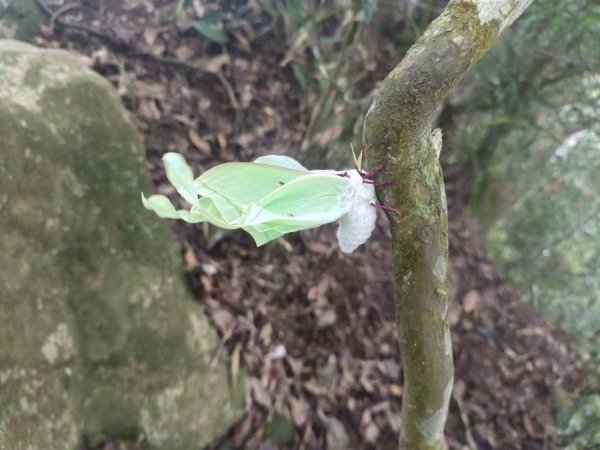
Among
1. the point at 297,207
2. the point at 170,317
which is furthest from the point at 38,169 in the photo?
the point at 297,207

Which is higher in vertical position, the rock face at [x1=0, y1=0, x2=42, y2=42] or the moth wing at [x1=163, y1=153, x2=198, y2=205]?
the moth wing at [x1=163, y1=153, x2=198, y2=205]

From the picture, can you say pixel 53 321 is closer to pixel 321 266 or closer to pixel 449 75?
pixel 321 266

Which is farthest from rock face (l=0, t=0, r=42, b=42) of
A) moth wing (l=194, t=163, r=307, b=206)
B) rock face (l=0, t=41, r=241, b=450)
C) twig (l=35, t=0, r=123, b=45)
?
moth wing (l=194, t=163, r=307, b=206)

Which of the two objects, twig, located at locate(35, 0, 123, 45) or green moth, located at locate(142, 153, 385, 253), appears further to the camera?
twig, located at locate(35, 0, 123, 45)

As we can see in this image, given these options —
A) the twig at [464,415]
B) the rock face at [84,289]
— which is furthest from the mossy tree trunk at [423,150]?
the twig at [464,415]

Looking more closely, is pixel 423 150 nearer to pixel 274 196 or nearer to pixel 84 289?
pixel 274 196

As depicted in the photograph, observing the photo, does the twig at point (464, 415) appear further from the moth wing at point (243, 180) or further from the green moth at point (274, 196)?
the moth wing at point (243, 180)

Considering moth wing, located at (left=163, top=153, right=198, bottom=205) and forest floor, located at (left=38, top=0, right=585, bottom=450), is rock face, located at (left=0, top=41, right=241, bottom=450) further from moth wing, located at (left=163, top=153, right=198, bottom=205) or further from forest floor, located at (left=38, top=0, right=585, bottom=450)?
moth wing, located at (left=163, top=153, right=198, bottom=205)
